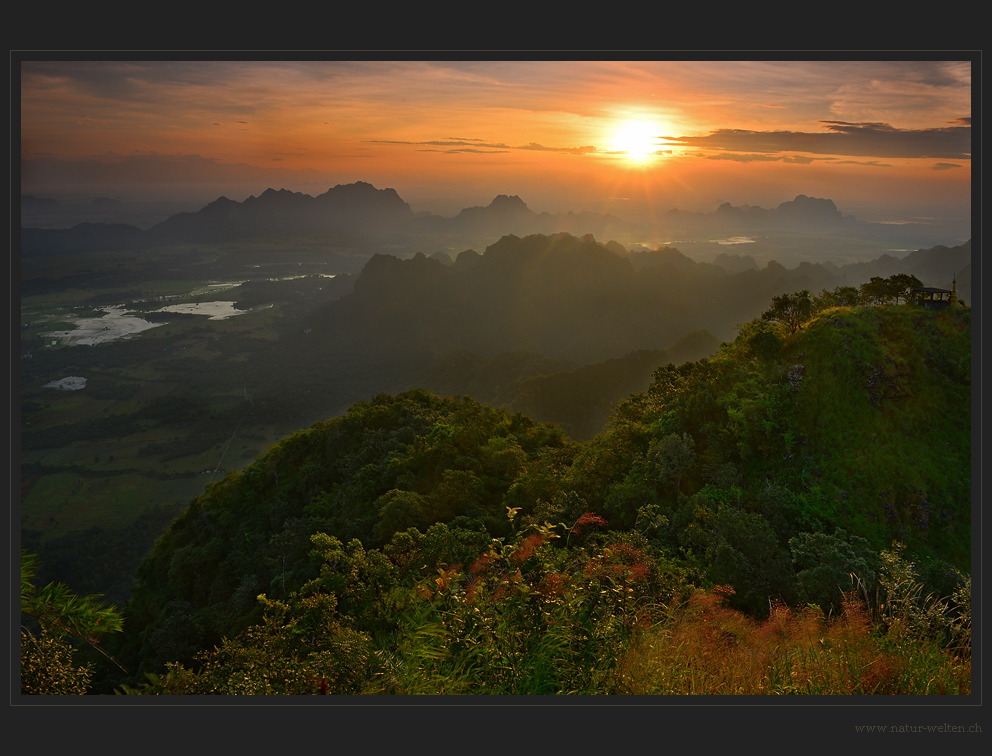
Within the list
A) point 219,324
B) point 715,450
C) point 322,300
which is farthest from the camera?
point 322,300

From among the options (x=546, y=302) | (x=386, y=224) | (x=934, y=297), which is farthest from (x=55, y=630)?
(x=546, y=302)

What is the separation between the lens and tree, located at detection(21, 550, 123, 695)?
3.43m

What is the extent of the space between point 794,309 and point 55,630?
1249cm

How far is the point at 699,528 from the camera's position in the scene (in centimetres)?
674

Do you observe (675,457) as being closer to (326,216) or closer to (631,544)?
(631,544)

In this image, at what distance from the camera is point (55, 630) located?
11.9 ft

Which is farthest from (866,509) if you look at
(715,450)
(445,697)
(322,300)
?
(322,300)

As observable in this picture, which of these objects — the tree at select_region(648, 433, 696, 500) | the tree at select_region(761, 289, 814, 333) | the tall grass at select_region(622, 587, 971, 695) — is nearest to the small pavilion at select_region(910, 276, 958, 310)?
the tree at select_region(761, 289, 814, 333)

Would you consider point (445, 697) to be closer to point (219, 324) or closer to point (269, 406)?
point (269, 406)

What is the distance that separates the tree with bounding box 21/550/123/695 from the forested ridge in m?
0.51

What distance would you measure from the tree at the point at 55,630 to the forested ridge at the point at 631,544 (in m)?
0.51

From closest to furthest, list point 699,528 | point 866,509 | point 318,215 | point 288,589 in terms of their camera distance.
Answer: point 699,528, point 866,509, point 288,589, point 318,215

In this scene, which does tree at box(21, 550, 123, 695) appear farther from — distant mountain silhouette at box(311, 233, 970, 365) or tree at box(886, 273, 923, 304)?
distant mountain silhouette at box(311, 233, 970, 365)

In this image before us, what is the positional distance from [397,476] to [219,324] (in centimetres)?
5669
